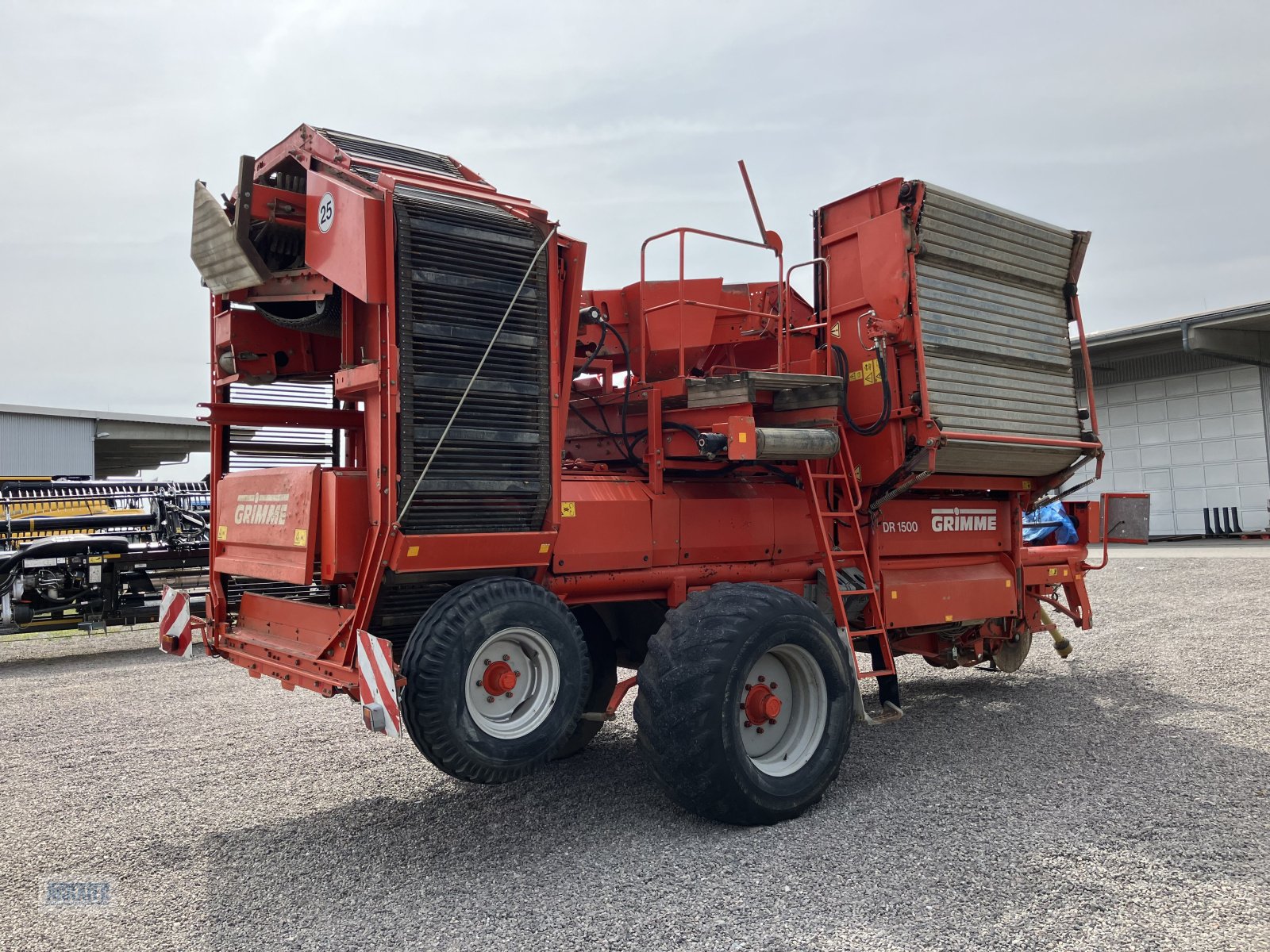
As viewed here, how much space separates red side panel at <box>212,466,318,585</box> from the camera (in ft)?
15.0

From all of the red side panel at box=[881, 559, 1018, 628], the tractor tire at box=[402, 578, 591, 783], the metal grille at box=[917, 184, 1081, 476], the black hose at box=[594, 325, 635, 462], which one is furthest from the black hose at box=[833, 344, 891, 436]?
the tractor tire at box=[402, 578, 591, 783]

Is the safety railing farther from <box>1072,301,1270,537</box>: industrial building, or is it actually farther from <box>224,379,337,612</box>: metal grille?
<box>1072,301,1270,537</box>: industrial building

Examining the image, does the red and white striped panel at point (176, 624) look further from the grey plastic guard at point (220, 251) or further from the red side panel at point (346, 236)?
the red side panel at point (346, 236)

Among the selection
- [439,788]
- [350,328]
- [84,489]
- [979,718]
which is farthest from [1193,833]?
[84,489]

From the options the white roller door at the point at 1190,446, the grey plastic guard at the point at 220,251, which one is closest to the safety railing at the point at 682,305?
the grey plastic guard at the point at 220,251

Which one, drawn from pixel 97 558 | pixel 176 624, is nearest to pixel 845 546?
pixel 176 624

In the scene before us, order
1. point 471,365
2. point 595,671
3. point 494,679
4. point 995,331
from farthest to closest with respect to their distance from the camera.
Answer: point 995,331
point 595,671
point 471,365
point 494,679

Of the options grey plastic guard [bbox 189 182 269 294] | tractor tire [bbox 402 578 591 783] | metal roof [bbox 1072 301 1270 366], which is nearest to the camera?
tractor tire [bbox 402 578 591 783]

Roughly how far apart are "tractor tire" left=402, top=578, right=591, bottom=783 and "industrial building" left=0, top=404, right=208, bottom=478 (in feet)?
84.9

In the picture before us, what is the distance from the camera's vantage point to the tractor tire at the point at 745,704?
4.75m

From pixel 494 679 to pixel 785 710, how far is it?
1.77 metres

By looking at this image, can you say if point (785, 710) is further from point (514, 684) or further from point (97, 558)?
point (97, 558)

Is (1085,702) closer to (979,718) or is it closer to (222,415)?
(979,718)

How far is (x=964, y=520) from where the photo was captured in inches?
278
